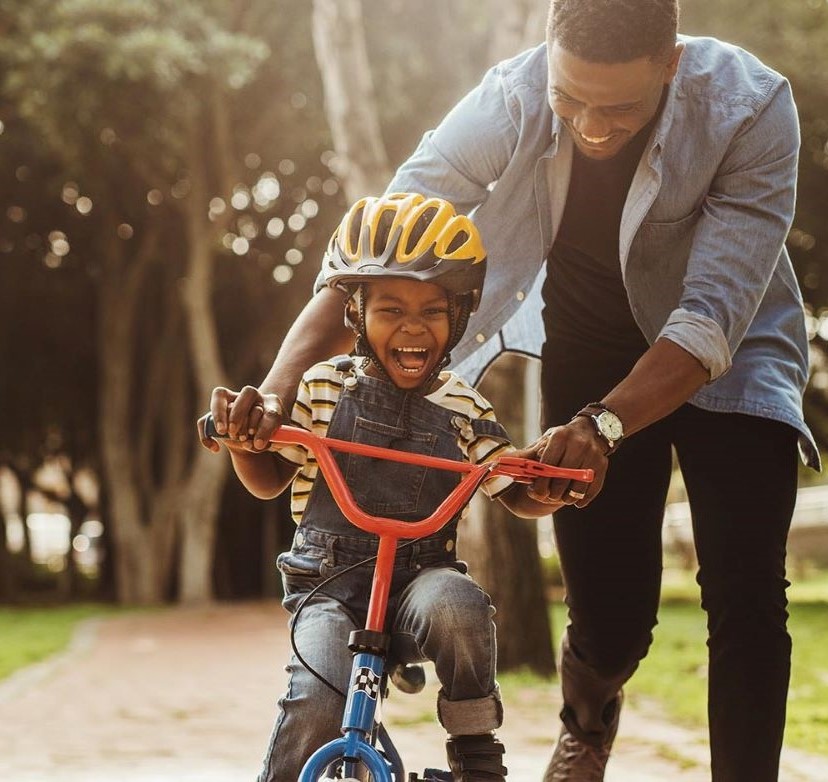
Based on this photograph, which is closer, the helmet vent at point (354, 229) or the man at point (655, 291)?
the man at point (655, 291)

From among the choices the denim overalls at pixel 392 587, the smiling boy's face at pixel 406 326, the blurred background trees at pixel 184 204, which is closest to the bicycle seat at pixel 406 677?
the denim overalls at pixel 392 587

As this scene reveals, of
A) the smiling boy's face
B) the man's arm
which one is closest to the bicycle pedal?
the man's arm

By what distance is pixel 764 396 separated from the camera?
340cm

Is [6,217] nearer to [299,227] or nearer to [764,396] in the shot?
[299,227]

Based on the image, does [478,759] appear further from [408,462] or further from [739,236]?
[739,236]

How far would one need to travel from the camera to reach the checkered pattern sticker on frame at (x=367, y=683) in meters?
2.69

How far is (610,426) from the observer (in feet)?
9.46

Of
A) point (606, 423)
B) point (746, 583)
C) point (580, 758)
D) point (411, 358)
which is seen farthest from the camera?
point (580, 758)

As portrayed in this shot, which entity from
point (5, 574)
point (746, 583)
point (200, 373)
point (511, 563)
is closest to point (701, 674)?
point (511, 563)

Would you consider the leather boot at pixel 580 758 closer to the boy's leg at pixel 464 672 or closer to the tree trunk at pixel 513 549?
the boy's leg at pixel 464 672

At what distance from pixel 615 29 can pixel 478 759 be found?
1.59m

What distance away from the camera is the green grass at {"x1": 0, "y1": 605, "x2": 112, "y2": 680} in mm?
12414

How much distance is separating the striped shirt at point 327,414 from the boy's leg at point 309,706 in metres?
0.36

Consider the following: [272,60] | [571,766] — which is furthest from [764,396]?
[272,60]
